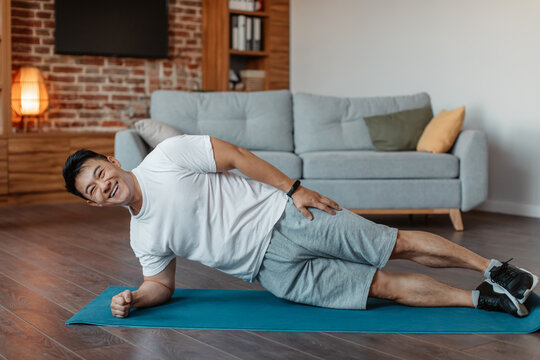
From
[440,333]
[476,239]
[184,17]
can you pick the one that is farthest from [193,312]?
[184,17]

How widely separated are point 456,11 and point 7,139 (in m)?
3.65

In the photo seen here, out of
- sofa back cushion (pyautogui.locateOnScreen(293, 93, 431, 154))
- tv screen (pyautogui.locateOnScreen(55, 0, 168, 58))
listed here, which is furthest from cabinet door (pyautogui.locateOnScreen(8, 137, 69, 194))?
sofa back cushion (pyautogui.locateOnScreen(293, 93, 431, 154))

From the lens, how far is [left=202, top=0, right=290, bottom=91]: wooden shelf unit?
6.36 metres

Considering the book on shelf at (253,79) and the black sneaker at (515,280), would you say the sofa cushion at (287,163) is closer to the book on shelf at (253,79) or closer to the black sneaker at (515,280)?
the black sneaker at (515,280)

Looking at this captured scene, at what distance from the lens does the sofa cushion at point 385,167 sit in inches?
161

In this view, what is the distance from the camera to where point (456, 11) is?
5.09 meters

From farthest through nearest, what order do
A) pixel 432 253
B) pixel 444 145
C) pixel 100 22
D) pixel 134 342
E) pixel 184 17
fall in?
pixel 184 17, pixel 100 22, pixel 444 145, pixel 432 253, pixel 134 342

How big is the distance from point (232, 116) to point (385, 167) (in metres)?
1.17

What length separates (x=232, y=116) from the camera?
460 cm

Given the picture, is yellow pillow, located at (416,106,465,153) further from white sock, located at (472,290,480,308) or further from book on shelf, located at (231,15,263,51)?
book on shelf, located at (231,15,263,51)

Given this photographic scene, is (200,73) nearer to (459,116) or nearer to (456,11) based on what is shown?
(456,11)

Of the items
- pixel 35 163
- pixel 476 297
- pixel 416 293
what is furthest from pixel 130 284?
pixel 35 163

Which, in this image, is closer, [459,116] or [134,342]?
[134,342]

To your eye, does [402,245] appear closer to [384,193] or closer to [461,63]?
[384,193]
